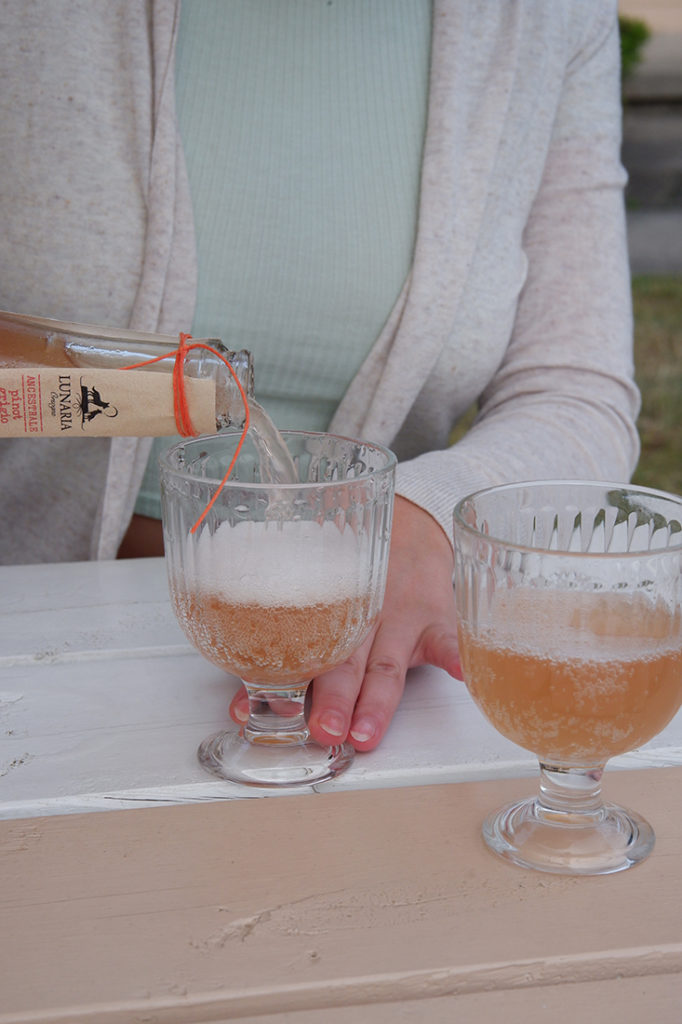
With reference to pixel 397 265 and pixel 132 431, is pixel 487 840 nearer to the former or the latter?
pixel 132 431

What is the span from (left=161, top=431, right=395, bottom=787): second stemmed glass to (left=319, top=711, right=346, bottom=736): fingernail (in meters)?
0.01

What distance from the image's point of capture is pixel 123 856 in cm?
51

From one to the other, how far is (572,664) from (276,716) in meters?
0.21

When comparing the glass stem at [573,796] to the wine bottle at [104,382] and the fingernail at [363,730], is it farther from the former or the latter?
the wine bottle at [104,382]

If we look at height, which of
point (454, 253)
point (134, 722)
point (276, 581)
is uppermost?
point (454, 253)

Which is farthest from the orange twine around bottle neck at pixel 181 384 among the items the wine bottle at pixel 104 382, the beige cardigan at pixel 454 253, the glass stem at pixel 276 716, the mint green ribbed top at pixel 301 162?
the mint green ribbed top at pixel 301 162

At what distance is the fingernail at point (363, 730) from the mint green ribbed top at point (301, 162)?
1.77 ft

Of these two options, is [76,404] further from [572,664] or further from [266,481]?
[572,664]

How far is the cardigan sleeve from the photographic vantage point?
1.09 m

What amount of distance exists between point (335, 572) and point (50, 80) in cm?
62

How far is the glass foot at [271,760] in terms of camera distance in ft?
1.92

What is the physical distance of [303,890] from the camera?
0.48 meters

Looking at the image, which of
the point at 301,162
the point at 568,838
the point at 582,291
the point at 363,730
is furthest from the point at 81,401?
the point at 582,291

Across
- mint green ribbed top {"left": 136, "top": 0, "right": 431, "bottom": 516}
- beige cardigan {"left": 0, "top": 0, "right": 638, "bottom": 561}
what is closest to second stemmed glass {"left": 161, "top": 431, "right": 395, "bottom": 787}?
beige cardigan {"left": 0, "top": 0, "right": 638, "bottom": 561}
